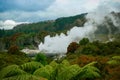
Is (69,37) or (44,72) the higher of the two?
(69,37)

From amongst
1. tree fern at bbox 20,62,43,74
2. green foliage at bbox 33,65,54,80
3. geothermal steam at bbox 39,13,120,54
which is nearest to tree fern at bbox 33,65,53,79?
green foliage at bbox 33,65,54,80

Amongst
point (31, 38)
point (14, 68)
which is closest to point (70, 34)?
point (31, 38)

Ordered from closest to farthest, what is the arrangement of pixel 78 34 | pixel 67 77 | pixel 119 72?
pixel 67 77 → pixel 119 72 → pixel 78 34

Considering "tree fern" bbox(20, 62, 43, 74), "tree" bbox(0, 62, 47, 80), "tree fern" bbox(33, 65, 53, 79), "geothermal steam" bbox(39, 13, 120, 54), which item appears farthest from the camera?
"geothermal steam" bbox(39, 13, 120, 54)

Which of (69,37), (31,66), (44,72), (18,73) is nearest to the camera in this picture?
(18,73)

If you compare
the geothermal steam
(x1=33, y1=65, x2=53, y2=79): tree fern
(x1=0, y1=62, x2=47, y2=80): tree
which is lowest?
(x1=33, y1=65, x2=53, y2=79): tree fern

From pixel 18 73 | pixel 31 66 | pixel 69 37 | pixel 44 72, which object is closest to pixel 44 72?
pixel 44 72

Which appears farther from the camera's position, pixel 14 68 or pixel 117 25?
pixel 117 25

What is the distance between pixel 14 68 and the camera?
32.6 feet

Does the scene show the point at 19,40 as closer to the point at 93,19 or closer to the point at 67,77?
the point at 93,19

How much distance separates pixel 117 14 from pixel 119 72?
13398 centimetres

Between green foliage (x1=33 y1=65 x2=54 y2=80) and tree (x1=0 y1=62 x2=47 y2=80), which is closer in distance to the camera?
tree (x1=0 y1=62 x2=47 y2=80)

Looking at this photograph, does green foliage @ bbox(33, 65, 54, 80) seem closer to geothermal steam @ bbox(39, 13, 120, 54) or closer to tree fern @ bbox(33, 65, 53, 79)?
tree fern @ bbox(33, 65, 53, 79)

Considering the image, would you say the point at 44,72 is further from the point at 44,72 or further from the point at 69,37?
the point at 69,37
